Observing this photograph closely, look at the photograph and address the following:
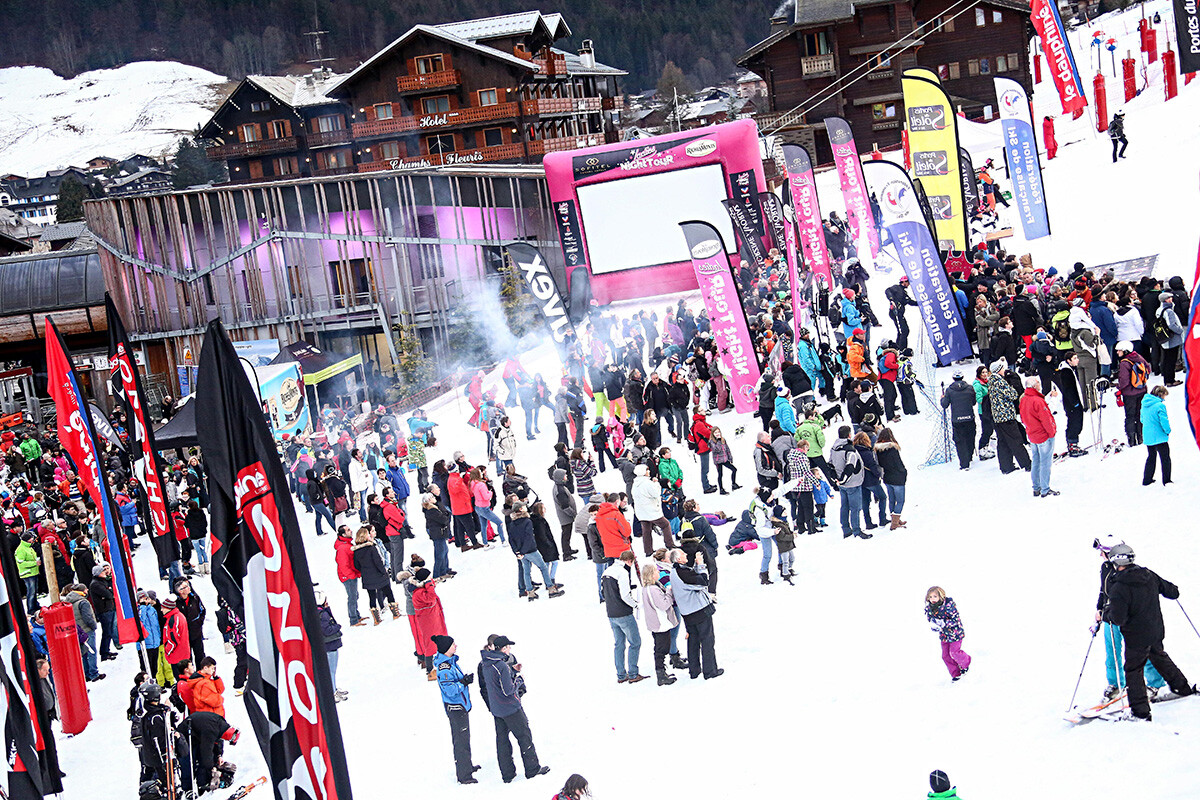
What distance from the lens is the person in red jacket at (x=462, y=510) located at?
14648mm

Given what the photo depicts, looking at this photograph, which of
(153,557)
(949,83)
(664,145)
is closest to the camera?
(153,557)

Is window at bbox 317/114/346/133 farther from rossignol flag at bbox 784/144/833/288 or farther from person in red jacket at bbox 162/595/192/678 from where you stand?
person in red jacket at bbox 162/595/192/678

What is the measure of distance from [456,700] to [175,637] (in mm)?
4122

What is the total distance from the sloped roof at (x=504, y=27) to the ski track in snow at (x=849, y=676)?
1637 inches

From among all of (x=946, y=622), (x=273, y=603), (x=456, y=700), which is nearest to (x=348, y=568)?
(x=456, y=700)

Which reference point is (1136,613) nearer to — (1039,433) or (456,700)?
(1039,433)

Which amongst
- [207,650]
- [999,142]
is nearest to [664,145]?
[999,142]

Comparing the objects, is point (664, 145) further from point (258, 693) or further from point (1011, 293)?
point (258, 693)

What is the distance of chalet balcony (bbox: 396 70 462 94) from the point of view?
51812 millimetres

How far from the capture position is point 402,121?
52.9m

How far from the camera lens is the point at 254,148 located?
58531mm

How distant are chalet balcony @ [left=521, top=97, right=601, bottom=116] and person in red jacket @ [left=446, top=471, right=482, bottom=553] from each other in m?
40.0

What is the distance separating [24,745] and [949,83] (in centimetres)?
4856

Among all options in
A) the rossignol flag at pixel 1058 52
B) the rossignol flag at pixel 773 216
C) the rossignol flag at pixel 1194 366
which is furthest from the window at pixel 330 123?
the rossignol flag at pixel 1194 366
